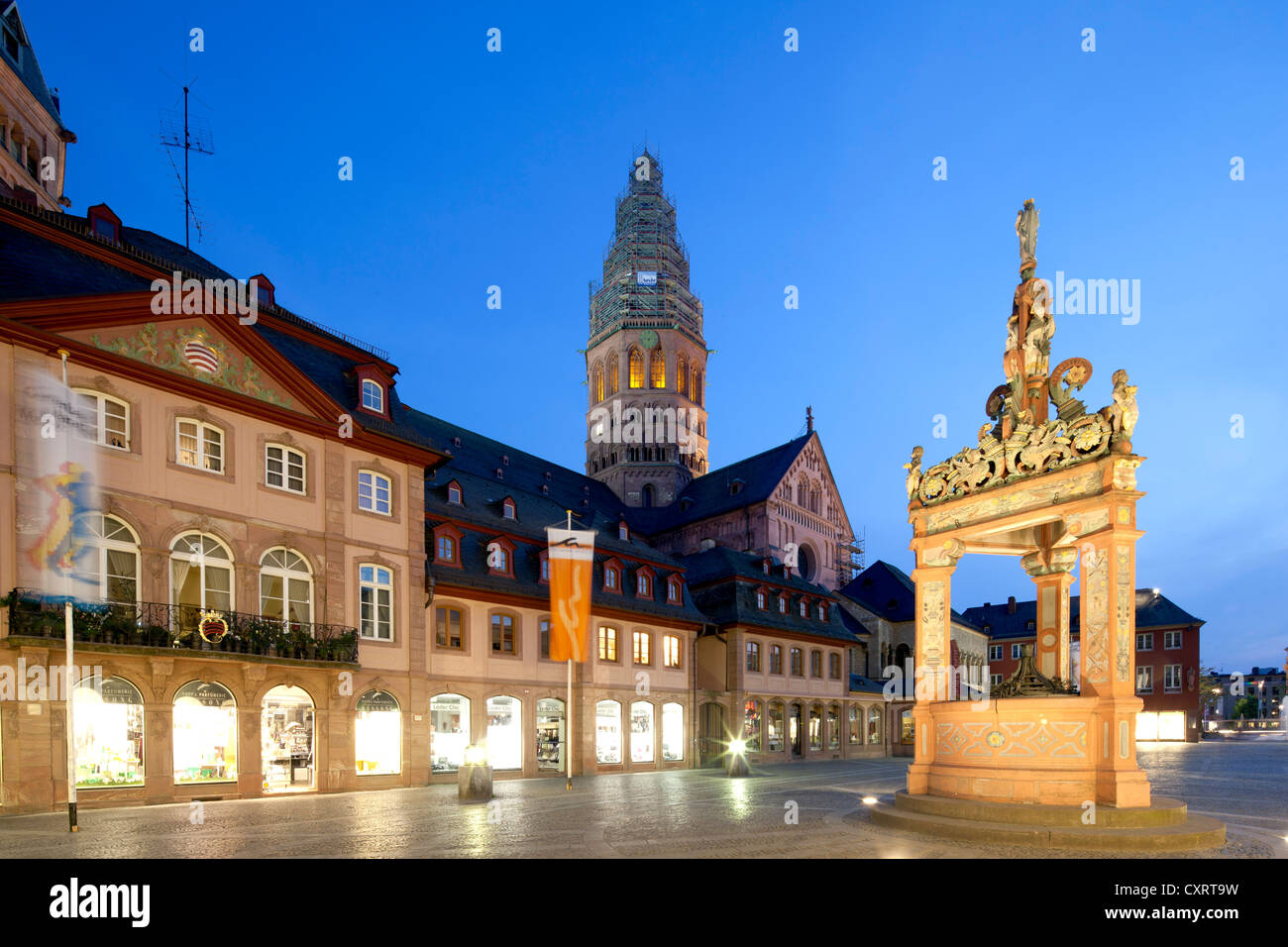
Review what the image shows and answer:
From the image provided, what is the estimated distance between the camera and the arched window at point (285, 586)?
85.1 feet

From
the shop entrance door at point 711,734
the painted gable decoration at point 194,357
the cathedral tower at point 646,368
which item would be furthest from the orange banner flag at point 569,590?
the cathedral tower at point 646,368

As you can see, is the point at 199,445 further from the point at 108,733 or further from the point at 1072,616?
the point at 1072,616

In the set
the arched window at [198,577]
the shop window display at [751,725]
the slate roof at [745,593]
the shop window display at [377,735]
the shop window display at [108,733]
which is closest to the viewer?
the shop window display at [108,733]

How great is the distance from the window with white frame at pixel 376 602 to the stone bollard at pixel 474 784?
7455 millimetres

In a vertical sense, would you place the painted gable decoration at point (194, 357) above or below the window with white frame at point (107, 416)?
above

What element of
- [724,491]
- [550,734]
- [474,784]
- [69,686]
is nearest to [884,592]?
[724,491]

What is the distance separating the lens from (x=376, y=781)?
2806 centimetres

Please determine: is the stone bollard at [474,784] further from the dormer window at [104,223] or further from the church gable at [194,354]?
the dormer window at [104,223]

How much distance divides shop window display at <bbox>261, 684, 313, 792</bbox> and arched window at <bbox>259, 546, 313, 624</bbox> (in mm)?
2118

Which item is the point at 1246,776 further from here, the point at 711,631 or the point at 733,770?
the point at 711,631

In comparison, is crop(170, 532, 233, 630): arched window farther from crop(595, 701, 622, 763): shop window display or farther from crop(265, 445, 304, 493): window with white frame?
crop(595, 701, 622, 763): shop window display

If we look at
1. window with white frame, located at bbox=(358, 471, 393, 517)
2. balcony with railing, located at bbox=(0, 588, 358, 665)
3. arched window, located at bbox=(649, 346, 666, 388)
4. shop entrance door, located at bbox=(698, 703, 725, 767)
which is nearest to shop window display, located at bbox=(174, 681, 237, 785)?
balcony with railing, located at bbox=(0, 588, 358, 665)
